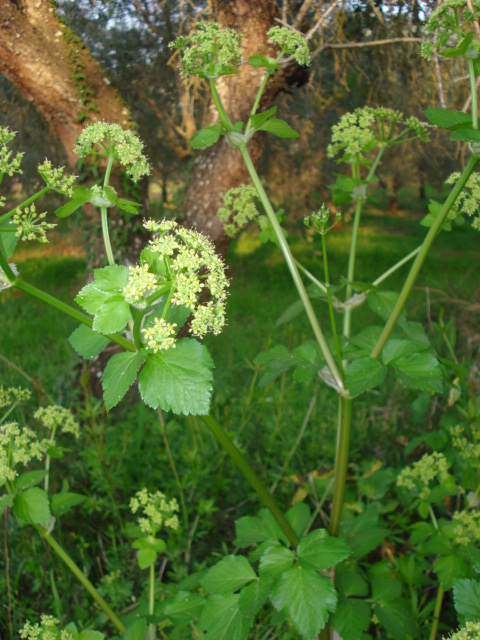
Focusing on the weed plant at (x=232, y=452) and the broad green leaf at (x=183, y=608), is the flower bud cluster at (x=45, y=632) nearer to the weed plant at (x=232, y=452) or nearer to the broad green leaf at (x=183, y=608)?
the weed plant at (x=232, y=452)

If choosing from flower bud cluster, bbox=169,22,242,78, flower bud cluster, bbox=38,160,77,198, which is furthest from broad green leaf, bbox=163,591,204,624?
flower bud cluster, bbox=169,22,242,78

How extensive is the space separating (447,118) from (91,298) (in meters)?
0.82

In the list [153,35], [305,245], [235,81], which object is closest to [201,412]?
[235,81]

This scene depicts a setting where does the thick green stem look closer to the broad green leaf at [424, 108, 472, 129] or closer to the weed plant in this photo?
the weed plant

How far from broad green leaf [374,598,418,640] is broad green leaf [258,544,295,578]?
0.48 meters

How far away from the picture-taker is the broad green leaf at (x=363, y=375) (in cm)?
121

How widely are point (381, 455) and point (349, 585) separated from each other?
4.41 ft

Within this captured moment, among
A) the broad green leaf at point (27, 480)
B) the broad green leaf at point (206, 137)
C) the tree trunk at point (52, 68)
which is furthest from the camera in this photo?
the tree trunk at point (52, 68)

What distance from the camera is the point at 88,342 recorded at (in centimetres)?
112

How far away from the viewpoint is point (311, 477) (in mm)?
2199

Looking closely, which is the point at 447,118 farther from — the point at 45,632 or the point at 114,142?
the point at 45,632

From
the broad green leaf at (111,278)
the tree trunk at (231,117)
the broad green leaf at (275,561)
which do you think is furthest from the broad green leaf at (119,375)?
the tree trunk at (231,117)

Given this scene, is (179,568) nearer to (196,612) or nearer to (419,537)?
(196,612)

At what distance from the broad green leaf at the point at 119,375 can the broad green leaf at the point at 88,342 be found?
0.55 feet
